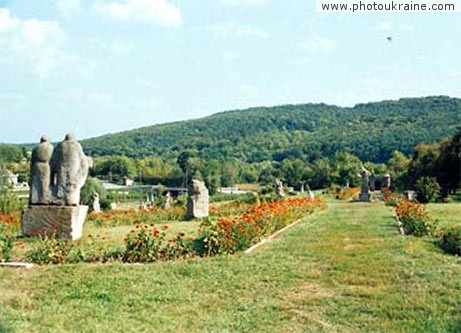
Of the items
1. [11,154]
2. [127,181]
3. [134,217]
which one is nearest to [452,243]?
[134,217]

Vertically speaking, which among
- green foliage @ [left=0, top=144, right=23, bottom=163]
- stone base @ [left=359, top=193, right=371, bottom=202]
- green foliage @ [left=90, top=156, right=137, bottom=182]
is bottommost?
stone base @ [left=359, top=193, right=371, bottom=202]

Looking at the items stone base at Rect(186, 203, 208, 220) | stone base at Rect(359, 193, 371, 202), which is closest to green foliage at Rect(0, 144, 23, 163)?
stone base at Rect(359, 193, 371, 202)

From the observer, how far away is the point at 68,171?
43.7ft

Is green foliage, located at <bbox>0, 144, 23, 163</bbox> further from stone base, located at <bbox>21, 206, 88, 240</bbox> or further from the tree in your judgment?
stone base, located at <bbox>21, 206, 88, 240</bbox>

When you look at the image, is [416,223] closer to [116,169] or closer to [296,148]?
[116,169]

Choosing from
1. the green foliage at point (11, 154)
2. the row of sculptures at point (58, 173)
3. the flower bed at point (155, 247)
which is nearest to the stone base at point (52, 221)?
the row of sculptures at point (58, 173)

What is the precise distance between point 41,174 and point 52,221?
4.27ft

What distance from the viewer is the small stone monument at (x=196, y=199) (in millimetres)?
20609

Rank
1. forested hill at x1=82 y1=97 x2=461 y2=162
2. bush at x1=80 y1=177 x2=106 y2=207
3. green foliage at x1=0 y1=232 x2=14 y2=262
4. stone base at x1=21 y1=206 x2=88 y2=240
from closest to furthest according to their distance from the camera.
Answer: green foliage at x1=0 y1=232 x2=14 y2=262 < stone base at x1=21 y1=206 x2=88 y2=240 < bush at x1=80 y1=177 x2=106 y2=207 < forested hill at x1=82 y1=97 x2=461 y2=162

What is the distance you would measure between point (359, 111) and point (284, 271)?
133983 mm

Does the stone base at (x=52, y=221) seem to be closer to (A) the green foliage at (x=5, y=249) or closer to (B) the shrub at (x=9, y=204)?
(A) the green foliage at (x=5, y=249)

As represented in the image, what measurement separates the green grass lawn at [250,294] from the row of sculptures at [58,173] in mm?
4947

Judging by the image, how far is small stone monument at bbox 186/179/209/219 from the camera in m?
20.6

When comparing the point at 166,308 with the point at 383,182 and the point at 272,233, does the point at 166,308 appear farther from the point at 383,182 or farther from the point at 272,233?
the point at 383,182
